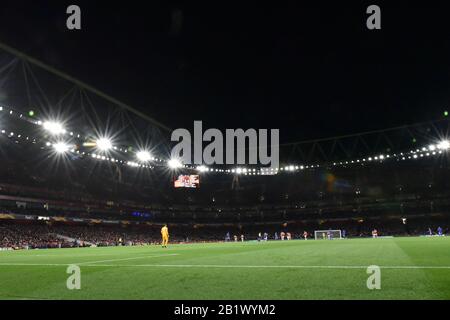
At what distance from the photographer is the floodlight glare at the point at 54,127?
3975cm

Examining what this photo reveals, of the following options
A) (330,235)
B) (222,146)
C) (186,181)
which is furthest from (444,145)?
(186,181)

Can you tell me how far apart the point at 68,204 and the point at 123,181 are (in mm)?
15615

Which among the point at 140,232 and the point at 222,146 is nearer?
the point at 222,146

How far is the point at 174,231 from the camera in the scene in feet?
267

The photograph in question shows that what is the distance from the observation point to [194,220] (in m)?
89.9

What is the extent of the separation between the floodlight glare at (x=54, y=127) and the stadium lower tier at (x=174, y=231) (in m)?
15.2

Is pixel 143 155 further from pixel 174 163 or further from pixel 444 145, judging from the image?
pixel 444 145

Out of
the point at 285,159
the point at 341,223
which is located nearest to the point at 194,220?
the point at 285,159

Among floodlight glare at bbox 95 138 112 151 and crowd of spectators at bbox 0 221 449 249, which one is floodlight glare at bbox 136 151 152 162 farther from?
crowd of spectators at bbox 0 221 449 249

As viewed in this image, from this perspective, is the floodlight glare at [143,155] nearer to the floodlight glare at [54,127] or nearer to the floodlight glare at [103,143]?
the floodlight glare at [103,143]

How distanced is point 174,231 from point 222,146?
29.1m

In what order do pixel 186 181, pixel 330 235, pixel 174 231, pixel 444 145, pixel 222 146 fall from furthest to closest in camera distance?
pixel 174 231
pixel 186 181
pixel 222 146
pixel 444 145
pixel 330 235

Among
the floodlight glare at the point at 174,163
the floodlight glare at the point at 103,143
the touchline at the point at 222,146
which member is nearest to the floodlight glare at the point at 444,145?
the touchline at the point at 222,146

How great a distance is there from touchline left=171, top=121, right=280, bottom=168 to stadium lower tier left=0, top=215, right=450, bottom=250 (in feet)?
51.0
